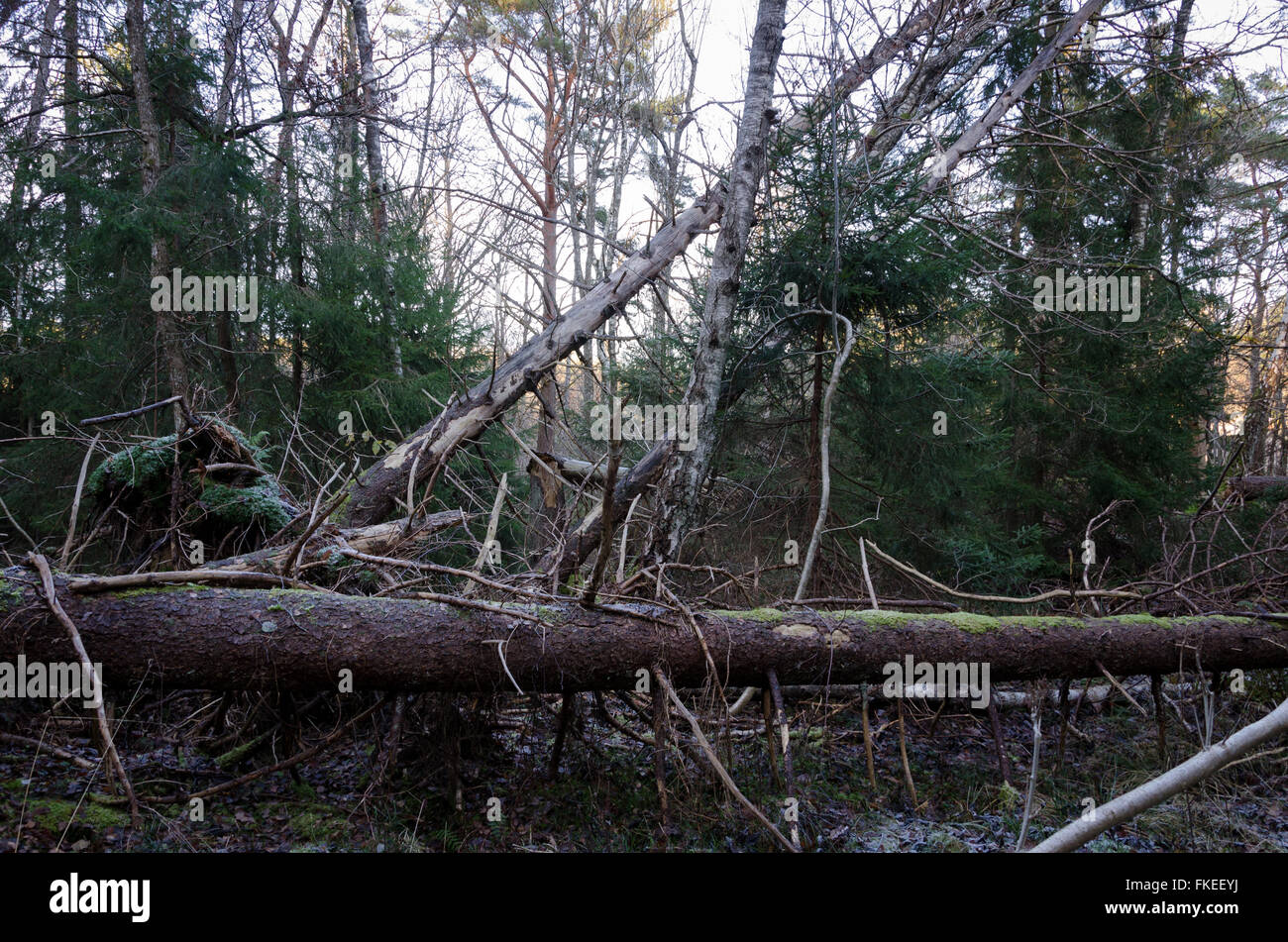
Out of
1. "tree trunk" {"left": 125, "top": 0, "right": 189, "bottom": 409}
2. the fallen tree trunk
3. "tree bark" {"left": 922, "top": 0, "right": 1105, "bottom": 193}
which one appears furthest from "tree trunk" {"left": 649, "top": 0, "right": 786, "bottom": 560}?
"tree trunk" {"left": 125, "top": 0, "right": 189, "bottom": 409}

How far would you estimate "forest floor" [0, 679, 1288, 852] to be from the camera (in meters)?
3.76

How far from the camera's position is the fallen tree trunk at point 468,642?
3.45m

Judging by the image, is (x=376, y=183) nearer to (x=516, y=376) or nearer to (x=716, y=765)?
(x=516, y=376)

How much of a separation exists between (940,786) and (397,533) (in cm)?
413

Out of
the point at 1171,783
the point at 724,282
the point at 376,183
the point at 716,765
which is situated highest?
the point at 376,183

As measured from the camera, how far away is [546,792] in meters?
4.31

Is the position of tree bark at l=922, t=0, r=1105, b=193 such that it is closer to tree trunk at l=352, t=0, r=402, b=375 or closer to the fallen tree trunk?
the fallen tree trunk

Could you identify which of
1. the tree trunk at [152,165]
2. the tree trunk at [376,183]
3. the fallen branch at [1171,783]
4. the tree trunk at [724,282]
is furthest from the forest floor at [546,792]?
the tree trunk at [376,183]

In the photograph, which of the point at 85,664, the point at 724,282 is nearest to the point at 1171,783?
the point at 85,664

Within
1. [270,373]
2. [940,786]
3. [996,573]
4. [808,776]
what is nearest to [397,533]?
[808,776]

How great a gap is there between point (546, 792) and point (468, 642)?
1.22 m

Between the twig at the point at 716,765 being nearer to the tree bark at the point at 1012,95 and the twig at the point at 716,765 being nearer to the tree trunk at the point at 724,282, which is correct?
the tree trunk at the point at 724,282

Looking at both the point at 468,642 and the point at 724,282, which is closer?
the point at 468,642
